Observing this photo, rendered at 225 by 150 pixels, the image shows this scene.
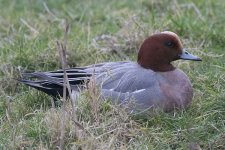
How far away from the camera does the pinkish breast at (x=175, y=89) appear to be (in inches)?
186

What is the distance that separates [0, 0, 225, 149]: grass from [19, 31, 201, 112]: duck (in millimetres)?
114

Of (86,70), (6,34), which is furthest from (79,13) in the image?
(86,70)

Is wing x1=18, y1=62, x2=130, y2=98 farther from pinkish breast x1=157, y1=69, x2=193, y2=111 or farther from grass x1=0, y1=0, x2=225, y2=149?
pinkish breast x1=157, y1=69, x2=193, y2=111

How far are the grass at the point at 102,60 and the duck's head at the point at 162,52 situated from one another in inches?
12.0

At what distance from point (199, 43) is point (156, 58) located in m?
1.07

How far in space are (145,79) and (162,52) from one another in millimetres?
261

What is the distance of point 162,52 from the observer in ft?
16.3

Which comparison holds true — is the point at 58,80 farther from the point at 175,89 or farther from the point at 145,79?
the point at 175,89

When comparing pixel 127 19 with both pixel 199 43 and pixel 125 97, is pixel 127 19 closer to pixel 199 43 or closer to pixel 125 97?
pixel 199 43

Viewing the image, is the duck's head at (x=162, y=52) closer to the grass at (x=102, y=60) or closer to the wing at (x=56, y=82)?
the grass at (x=102, y=60)

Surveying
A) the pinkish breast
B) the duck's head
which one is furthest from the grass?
the duck's head

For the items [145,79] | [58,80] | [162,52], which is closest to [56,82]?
[58,80]

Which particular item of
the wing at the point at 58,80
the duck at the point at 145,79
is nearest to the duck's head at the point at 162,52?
the duck at the point at 145,79

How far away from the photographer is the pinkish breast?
4727mm
